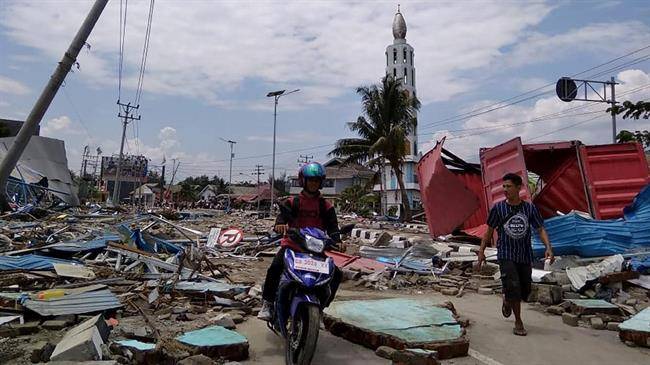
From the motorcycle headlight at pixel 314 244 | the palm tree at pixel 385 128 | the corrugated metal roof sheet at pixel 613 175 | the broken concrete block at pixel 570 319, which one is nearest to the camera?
the motorcycle headlight at pixel 314 244

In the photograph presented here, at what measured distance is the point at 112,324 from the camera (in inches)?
194

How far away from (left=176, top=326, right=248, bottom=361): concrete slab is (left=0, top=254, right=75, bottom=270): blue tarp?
14.0 feet

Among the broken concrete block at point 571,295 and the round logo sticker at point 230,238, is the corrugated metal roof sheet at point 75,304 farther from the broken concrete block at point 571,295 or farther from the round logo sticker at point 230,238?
the round logo sticker at point 230,238

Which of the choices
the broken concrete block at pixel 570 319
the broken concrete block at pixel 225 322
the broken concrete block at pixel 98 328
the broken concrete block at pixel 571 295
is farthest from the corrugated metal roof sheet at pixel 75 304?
the broken concrete block at pixel 571 295

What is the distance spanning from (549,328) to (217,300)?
12.6 ft

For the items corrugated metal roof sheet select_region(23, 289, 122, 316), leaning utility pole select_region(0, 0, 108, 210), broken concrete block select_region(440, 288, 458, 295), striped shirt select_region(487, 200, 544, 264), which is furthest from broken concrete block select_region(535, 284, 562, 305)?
leaning utility pole select_region(0, 0, 108, 210)

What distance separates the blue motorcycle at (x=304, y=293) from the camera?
3.78 m

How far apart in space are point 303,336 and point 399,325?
1.33 m

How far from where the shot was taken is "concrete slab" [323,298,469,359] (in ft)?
14.2

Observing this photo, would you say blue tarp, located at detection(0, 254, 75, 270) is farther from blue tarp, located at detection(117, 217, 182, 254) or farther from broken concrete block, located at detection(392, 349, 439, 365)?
broken concrete block, located at detection(392, 349, 439, 365)

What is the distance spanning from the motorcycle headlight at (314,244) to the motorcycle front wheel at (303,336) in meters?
0.44

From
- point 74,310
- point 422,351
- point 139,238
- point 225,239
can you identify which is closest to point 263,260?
point 225,239

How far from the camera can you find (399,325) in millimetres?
4832

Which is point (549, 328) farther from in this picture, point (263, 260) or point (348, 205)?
point (348, 205)
